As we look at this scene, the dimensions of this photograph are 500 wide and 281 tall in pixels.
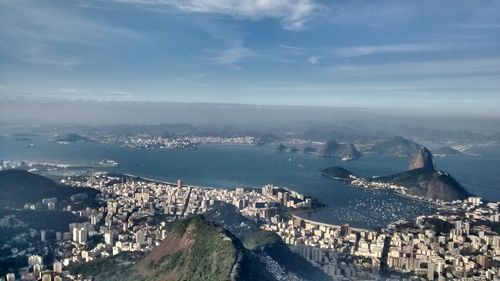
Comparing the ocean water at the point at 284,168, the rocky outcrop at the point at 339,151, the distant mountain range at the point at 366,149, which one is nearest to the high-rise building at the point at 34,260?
the ocean water at the point at 284,168

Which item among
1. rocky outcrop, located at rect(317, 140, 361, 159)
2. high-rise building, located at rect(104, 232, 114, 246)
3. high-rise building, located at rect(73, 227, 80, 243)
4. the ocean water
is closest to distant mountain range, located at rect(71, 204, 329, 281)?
high-rise building, located at rect(104, 232, 114, 246)

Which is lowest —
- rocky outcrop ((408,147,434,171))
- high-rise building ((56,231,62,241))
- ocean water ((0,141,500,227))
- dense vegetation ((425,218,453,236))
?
ocean water ((0,141,500,227))

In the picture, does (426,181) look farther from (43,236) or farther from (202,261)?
(202,261)

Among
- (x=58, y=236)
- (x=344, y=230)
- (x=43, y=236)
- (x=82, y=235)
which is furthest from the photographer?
(x=344, y=230)

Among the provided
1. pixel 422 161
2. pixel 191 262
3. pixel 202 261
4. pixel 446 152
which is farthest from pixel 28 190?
pixel 446 152

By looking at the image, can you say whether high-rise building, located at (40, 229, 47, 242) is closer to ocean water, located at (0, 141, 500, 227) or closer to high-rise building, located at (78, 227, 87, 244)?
high-rise building, located at (78, 227, 87, 244)

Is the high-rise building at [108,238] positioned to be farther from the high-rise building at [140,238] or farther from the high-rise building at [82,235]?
the high-rise building at [140,238]

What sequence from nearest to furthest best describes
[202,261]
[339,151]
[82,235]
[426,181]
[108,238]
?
1. [202,261]
2. [108,238]
3. [82,235]
4. [426,181]
5. [339,151]
